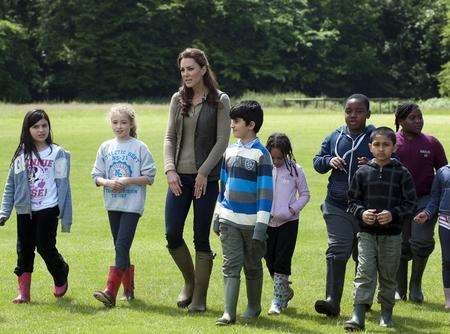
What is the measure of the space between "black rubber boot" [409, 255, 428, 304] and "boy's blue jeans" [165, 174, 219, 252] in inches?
81.0

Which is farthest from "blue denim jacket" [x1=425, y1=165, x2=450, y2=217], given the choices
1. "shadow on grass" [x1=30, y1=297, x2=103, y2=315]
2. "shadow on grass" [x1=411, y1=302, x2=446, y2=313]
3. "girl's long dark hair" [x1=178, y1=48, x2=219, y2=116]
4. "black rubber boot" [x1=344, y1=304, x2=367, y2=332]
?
"shadow on grass" [x1=30, y1=297, x2=103, y2=315]

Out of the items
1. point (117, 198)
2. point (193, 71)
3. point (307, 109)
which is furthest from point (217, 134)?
point (307, 109)

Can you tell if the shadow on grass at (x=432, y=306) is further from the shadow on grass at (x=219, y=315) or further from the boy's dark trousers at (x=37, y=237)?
the boy's dark trousers at (x=37, y=237)

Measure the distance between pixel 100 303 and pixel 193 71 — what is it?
7.50 ft

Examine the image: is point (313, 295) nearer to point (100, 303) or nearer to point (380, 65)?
point (100, 303)

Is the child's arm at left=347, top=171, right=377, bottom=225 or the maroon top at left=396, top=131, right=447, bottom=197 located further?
the maroon top at left=396, top=131, right=447, bottom=197

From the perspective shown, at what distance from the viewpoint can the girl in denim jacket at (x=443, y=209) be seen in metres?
8.34

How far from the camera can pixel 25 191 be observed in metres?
8.43

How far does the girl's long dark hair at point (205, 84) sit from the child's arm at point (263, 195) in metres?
0.84

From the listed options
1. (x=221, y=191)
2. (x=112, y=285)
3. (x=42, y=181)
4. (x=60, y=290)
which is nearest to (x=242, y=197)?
(x=221, y=191)

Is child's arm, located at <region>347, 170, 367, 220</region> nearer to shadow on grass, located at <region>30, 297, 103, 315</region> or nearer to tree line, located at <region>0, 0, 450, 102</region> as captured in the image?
shadow on grass, located at <region>30, 297, 103, 315</region>

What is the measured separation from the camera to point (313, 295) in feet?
30.2

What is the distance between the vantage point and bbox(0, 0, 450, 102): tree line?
249 ft

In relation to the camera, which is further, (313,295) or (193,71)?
(313,295)
